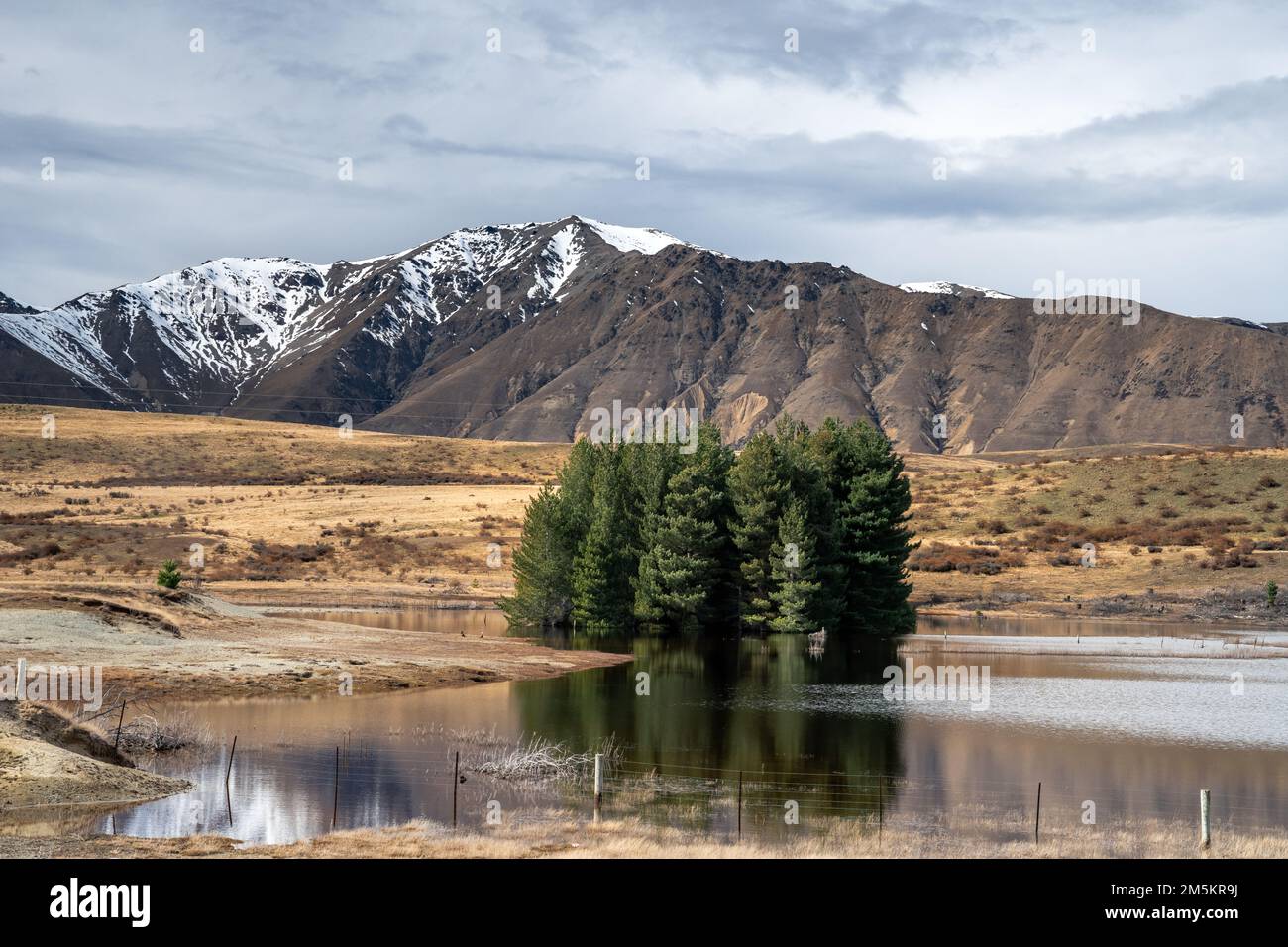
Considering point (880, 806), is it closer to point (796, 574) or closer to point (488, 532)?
point (796, 574)

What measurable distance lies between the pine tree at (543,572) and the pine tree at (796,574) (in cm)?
1480

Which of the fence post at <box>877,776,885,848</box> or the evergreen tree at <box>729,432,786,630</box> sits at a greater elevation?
the evergreen tree at <box>729,432,786,630</box>

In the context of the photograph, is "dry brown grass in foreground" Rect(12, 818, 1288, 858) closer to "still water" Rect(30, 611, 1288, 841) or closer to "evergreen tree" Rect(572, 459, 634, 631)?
"still water" Rect(30, 611, 1288, 841)

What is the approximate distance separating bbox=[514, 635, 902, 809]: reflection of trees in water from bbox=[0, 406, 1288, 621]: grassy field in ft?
138

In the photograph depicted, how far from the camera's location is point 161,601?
68.5 m

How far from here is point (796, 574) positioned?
84.7 m

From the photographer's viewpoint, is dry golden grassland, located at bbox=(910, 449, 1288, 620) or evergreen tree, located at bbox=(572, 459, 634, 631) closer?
evergreen tree, located at bbox=(572, 459, 634, 631)

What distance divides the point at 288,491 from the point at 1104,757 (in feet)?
421

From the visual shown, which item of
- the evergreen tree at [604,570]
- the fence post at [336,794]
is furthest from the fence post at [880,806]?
the evergreen tree at [604,570]

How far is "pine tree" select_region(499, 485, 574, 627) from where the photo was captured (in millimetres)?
87250

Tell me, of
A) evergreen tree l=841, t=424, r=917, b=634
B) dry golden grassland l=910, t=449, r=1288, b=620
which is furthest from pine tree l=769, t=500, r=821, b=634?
dry golden grassland l=910, t=449, r=1288, b=620

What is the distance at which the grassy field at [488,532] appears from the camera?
4126 inches

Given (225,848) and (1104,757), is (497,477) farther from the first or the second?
(225,848)
